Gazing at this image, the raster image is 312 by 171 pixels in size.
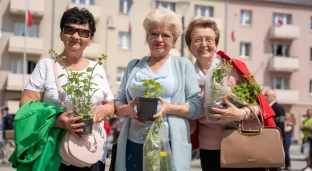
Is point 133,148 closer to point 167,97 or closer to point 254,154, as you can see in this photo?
point 167,97

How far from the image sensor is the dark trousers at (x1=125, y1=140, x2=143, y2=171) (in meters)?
4.17

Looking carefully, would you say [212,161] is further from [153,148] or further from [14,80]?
[14,80]

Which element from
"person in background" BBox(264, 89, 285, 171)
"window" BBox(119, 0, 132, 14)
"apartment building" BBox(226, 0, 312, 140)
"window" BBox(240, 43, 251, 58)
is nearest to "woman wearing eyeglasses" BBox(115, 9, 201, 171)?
"person in background" BBox(264, 89, 285, 171)

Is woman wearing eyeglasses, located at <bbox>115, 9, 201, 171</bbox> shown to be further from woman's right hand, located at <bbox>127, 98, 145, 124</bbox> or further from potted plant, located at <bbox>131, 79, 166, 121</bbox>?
potted plant, located at <bbox>131, 79, 166, 121</bbox>

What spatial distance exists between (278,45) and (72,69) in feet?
130

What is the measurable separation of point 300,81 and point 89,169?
133 ft

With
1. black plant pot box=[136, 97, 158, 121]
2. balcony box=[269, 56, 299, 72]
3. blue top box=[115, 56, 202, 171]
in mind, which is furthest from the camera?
balcony box=[269, 56, 299, 72]

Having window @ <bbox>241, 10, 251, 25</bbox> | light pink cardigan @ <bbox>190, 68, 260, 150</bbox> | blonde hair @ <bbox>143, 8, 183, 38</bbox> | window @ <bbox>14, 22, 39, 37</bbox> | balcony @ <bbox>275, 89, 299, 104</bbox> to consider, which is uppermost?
window @ <bbox>241, 10, 251, 25</bbox>

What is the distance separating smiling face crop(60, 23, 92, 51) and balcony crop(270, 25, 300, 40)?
38.2 metres

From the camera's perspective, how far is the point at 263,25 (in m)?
41.3

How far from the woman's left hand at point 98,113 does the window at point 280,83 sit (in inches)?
1555

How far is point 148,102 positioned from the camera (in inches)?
148

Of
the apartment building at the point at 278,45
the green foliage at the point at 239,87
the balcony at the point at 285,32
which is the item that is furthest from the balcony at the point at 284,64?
the green foliage at the point at 239,87

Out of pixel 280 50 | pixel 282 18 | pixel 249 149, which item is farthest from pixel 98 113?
pixel 282 18
